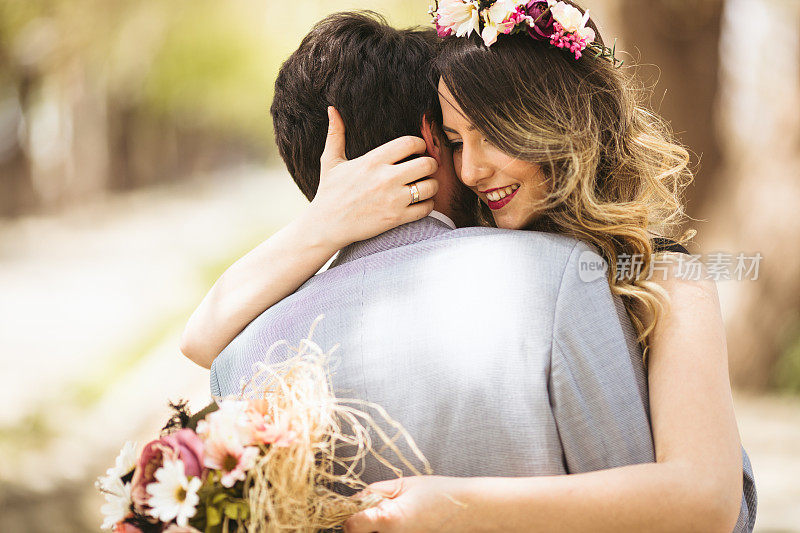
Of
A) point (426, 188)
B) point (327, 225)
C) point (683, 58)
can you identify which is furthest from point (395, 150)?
point (683, 58)

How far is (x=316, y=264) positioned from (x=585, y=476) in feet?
2.35

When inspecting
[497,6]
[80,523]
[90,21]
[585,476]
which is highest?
[90,21]

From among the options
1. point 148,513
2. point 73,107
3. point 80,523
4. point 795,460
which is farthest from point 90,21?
point 148,513

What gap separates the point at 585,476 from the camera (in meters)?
1.24

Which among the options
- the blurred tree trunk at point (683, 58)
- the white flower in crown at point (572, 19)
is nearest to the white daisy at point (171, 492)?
the white flower in crown at point (572, 19)

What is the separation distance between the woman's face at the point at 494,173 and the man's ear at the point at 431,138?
0.03 meters

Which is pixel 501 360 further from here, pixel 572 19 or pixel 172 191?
pixel 172 191

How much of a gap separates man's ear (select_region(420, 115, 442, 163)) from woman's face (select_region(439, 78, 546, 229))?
0.09 feet

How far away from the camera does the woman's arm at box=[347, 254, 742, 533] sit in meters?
1.22

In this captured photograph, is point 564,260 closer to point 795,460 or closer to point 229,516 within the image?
point 229,516

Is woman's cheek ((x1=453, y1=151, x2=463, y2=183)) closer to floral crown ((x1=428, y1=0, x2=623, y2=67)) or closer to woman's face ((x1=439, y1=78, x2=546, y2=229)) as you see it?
woman's face ((x1=439, y1=78, x2=546, y2=229))

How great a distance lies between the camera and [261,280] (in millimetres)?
1684

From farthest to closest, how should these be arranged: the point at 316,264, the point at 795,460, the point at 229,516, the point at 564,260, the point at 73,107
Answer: the point at 73,107, the point at 795,460, the point at 316,264, the point at 564,260, the point at 229,516

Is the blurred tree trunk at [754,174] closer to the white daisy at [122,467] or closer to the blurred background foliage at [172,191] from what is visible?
the blurred background foliage at [172,191]
